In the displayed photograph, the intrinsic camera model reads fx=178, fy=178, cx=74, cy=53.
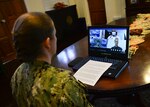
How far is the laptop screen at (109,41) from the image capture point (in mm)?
1265

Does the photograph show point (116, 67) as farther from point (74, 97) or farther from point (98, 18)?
point (98, 18)

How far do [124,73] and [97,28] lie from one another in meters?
0.41

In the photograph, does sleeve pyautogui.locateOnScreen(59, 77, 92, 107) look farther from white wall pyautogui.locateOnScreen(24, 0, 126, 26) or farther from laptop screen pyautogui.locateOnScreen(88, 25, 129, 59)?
white wall pyautogui.locateOnScreen(24, 0, 126, 26)

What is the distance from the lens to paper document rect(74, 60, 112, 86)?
1.14m

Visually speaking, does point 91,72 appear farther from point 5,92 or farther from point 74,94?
point 5,92

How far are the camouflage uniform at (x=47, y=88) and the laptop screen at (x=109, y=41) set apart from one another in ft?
2.02

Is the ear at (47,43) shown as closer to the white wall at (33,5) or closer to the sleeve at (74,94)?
the sleeve at (74,94)

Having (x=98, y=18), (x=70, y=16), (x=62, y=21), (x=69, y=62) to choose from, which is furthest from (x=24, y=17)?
(x=98, y=18)

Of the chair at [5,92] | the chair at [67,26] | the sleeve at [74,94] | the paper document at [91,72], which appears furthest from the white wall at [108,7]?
the sleeve at [74,94]

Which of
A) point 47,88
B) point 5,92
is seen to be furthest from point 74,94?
point 5,92

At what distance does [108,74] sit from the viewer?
3.76ft

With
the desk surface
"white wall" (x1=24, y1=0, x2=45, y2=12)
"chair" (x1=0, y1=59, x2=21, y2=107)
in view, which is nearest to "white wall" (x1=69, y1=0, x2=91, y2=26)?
"white wall" (x1=24, y1=0, x2=45, y2=12)

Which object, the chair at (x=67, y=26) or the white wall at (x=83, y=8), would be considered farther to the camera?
the white wall at (x=83, y=8)

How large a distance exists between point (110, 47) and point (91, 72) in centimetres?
27
